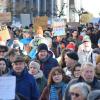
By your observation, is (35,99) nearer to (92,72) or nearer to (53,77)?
(53,77)

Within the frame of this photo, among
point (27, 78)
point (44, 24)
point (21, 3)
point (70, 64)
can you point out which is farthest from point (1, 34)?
point (21, 3)

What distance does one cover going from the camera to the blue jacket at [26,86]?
835 cm

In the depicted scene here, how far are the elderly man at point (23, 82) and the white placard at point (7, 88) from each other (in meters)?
0.99

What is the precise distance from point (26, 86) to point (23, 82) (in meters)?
0.07

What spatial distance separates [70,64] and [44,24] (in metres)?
10.0

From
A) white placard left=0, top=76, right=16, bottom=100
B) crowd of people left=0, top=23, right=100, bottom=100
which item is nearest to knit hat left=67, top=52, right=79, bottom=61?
crowd of people left=0, top=23, right=100, bottom=100

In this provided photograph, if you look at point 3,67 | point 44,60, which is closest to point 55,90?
point 3,67

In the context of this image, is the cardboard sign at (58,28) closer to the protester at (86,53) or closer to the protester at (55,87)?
the protester at (86,53)

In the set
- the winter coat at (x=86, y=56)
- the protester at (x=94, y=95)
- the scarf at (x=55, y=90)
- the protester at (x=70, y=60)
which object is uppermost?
the protester at (x=94, y=95)

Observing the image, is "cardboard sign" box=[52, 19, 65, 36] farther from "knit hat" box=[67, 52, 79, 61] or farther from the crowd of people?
"knit hat" box=[67, 52, 79, 61]

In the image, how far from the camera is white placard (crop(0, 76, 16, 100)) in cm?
711

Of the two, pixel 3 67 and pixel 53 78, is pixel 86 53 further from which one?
pixel 53 78

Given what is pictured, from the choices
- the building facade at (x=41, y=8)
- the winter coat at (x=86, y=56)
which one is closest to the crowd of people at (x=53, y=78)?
the winter coat at (x=86, y=56)

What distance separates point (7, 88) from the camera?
7.21 m
